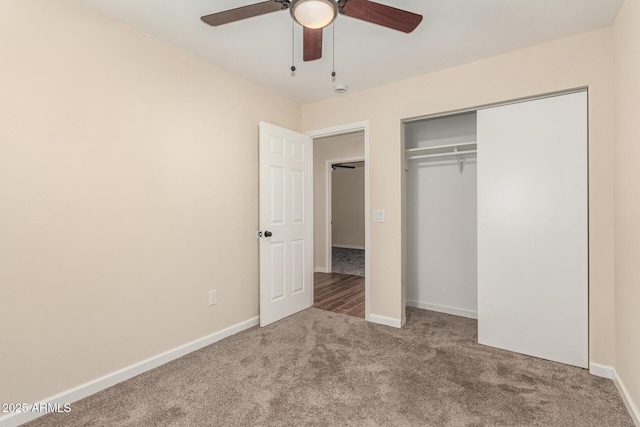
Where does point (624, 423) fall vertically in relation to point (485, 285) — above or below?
below

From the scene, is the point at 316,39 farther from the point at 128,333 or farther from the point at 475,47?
the point at 128,333

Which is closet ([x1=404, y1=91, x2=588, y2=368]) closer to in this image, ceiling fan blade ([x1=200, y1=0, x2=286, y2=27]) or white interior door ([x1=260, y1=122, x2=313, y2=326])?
white interior door ([x1=260, y1=122, x2=313, y2=326])

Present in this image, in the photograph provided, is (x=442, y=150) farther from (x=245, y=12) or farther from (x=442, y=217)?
(x=245, y=12)

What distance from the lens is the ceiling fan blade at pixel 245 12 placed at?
159cm

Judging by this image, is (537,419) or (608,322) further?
(608,322)

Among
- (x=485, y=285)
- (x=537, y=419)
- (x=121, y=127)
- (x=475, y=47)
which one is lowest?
(x=537, y=419)

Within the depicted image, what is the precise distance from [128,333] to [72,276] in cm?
57

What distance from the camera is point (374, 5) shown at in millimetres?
1558

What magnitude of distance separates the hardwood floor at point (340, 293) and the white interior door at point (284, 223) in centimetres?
33

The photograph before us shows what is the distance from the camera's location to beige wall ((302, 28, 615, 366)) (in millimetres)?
2234

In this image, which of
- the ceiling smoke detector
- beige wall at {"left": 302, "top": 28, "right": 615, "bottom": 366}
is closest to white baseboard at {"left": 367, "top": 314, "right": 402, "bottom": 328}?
beige wall at {"left": 302, "top": 28, "right": 615, "bottom": 366}

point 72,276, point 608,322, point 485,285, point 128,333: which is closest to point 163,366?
point 128,333

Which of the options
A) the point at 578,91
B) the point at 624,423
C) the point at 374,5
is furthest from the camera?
the point at 578,91

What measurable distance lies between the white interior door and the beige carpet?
61 cm
